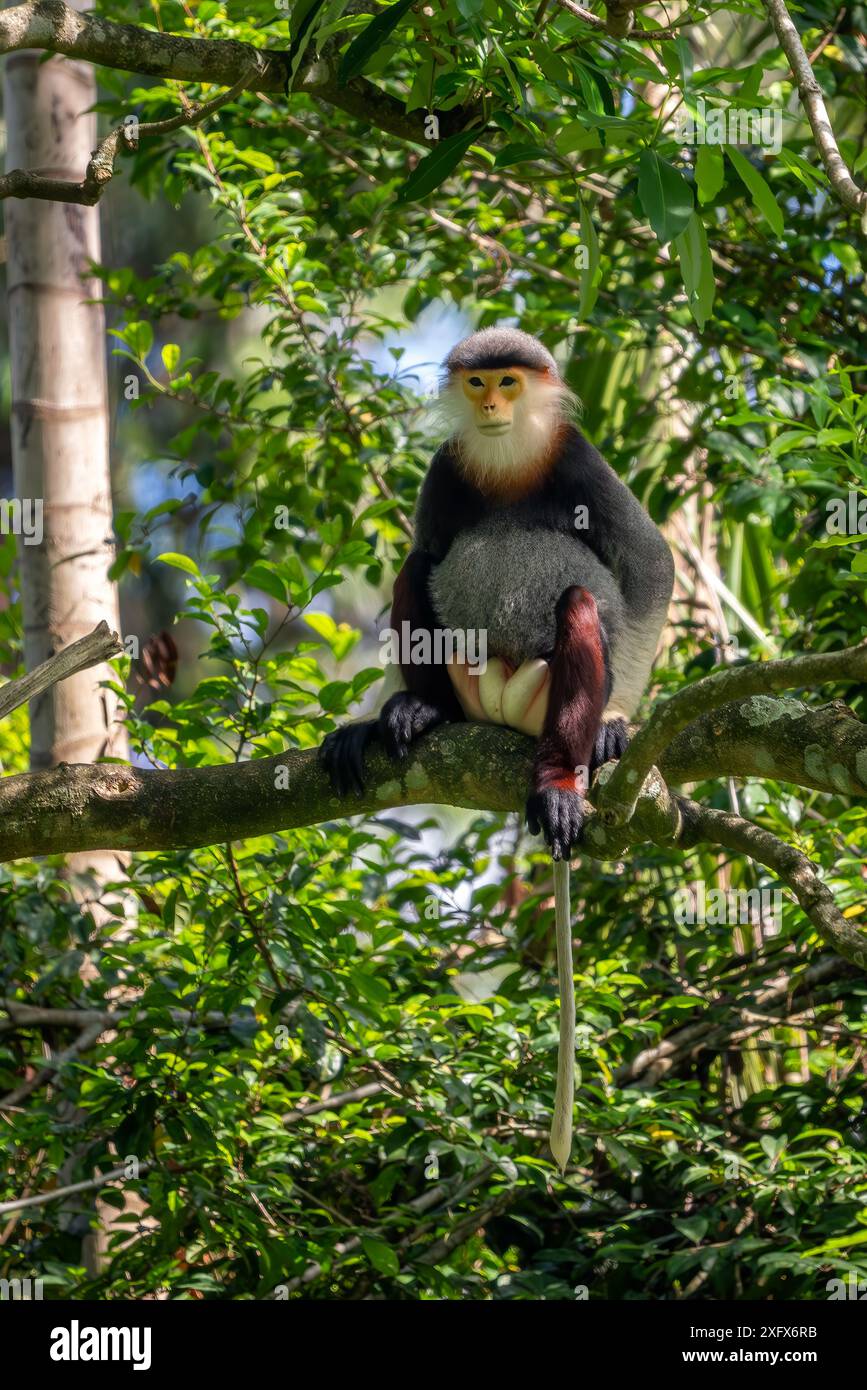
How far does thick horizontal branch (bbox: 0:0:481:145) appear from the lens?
10.8 feet

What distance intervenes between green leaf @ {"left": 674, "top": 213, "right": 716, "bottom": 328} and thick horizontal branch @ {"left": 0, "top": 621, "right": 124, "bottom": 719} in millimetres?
1417

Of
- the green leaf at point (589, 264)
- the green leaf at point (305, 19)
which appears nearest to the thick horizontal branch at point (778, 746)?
the green leaf at point (589, 264)

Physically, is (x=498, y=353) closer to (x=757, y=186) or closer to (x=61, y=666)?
(x=757, y=186)

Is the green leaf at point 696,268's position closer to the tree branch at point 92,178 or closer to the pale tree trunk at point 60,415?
the tree branch at point 92,178

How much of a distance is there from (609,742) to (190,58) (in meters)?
2.00

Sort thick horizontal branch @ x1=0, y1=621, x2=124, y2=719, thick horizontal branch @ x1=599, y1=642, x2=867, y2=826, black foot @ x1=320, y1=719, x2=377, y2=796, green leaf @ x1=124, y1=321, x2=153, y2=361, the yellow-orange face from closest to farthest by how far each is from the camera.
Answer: thick horizontal branch @ x1=599, y1=642, x2=867, y2=826
thick horizontal branch @ x1=0, y1=621, x2=124, y2=719
black foot @ x1=320, y1=719, x2=377, y2=796
the yellow-orange face
green leaf @ x1=124, y1=321, x2=153, y2=361

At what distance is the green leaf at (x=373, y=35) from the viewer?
2670 millimetres

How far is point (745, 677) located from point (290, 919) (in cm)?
186

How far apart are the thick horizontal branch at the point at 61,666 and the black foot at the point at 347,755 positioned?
0.66 meters

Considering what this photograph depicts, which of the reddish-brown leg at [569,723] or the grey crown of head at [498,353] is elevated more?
the grey crown of head at [498,353]

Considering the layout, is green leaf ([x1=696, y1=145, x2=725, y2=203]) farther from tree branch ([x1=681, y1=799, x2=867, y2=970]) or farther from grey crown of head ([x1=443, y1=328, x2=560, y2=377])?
grey crown of head ([x1=443, y1=328, x2=560, y2=377])

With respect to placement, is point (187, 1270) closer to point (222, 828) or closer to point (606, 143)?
point (222, 828)

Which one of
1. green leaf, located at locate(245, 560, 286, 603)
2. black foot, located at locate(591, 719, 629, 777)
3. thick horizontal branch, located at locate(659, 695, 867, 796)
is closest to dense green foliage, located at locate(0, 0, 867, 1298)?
green leaf, located at locate(245, 560, 286, 603)

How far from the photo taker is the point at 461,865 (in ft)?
17.7
